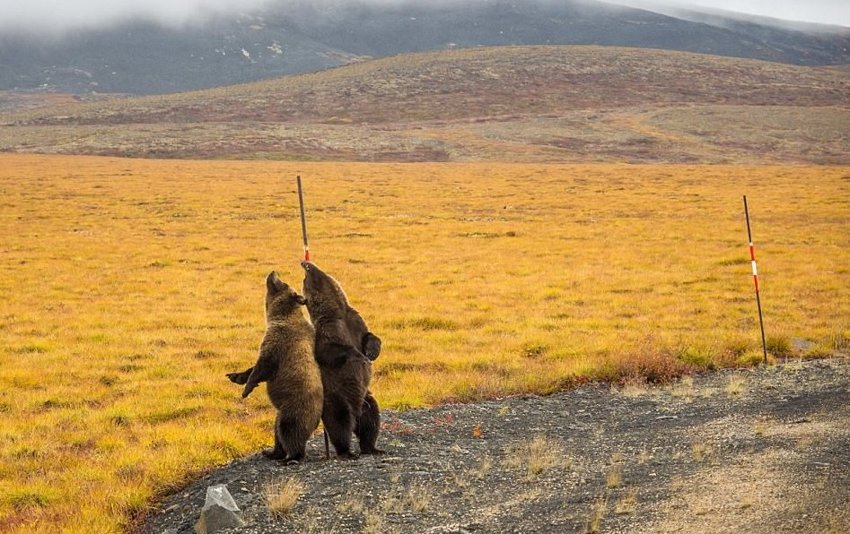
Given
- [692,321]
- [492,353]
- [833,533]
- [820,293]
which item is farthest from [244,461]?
[820,293]

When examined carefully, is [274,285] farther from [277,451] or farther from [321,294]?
[277,451]

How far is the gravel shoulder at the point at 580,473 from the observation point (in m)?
7.50

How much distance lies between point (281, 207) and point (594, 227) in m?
20.5

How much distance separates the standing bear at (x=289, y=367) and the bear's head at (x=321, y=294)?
155 mm

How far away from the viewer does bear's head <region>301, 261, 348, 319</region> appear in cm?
884

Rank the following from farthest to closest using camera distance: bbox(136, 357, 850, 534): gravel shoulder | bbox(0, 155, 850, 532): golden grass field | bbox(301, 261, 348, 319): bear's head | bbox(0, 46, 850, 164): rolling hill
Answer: bbox(0, 46, 850, 164): rolling hill → bbox(0, 155, 850, 532): golden grass field → bbox(301, 261, 348, 319): bear's head → bbox(136, 357, 850, 534): gravel shoulder

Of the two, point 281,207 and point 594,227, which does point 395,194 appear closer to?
point 281,207

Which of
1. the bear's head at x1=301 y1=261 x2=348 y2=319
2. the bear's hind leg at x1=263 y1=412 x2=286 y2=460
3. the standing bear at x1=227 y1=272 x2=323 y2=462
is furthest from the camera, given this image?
the bear's hind leg at x1=263 y1=412 x2=286 y2=460

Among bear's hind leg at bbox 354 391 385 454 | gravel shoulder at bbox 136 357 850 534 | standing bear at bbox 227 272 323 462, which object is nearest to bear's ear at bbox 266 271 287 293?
standing bear at bbox 227 272 323 462

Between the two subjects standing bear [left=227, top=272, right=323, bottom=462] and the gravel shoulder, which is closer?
the gravel shoulder

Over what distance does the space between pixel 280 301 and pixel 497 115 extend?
128 metres

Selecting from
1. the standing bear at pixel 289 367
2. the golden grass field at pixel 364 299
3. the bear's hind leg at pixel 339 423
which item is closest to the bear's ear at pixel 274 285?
the standing bear at pixel 289 367

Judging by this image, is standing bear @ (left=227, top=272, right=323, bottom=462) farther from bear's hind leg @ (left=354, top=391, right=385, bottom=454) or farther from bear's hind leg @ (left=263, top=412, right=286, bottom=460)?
bear's hind leg @ (left=354, top=391, right=385, bottom=454)

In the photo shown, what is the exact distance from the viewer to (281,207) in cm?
5188
